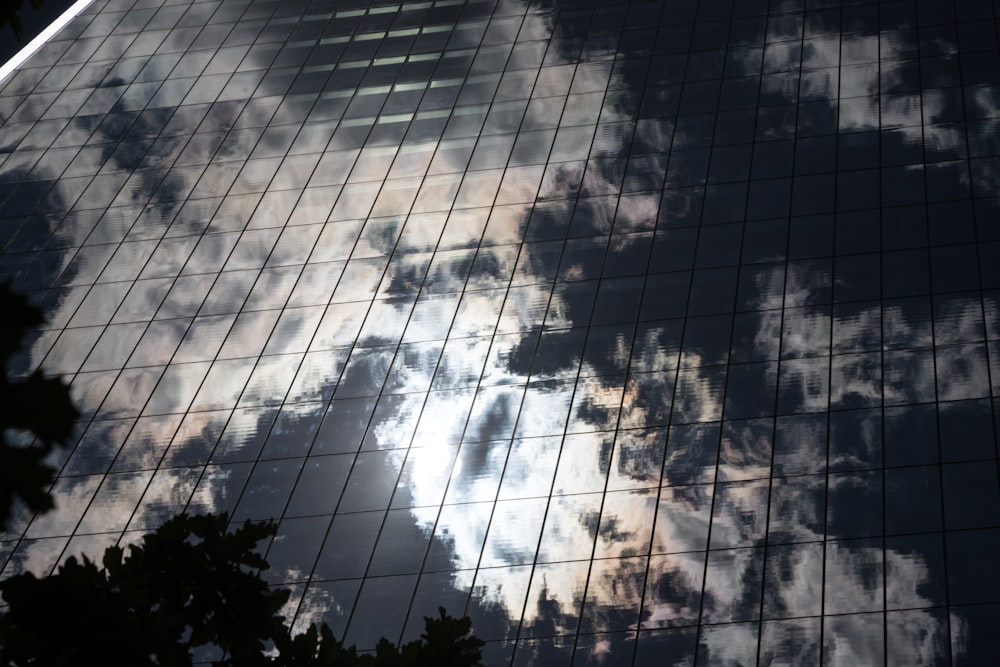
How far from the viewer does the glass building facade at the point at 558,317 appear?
31062 millimetres

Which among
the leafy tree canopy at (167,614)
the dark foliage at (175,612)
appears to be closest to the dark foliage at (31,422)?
the leafy tree canopy at (167,614)

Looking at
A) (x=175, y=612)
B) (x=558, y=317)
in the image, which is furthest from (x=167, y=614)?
(x=558, y=317)

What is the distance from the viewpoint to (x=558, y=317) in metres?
38.2

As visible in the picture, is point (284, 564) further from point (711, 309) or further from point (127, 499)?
point (711, 309)

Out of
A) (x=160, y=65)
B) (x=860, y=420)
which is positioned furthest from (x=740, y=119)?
(x=160, y=65)

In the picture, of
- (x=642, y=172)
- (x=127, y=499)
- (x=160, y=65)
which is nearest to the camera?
(x=127, y=499)

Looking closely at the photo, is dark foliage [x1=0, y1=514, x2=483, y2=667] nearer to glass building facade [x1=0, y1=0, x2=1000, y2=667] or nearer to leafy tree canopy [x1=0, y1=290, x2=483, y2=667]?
leafy tree canopy [x1=0, y1=290, x2=483, y2=667]

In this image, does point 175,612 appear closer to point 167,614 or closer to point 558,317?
point 167,614

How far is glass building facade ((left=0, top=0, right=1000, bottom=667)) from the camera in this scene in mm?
31062

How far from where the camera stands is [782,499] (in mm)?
31844

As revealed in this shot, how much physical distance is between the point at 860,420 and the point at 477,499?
9941mm

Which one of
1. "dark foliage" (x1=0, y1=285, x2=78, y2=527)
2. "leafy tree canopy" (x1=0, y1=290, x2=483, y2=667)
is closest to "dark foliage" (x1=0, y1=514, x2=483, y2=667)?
"leafy tree canopy" (x1=0, y1=290, x2=483, y2=667)

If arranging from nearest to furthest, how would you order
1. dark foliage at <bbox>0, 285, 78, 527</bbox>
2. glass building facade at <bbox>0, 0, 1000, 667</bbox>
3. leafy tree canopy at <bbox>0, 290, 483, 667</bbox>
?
dark foliage at <bbox>0, 285, 78, 527</bbox>, leafy tree canopy at <bbox>0, 290, 483, 667</bbox>, glass building facade at <bbox>0, 0, 1000, 667</bbox>

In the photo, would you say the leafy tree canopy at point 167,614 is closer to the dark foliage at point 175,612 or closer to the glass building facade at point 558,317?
the dark foliage at point 175,612
